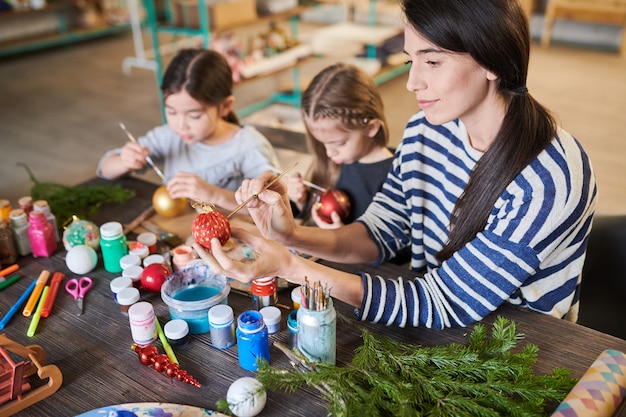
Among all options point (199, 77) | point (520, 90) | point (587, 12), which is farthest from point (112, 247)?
point (587, 12)

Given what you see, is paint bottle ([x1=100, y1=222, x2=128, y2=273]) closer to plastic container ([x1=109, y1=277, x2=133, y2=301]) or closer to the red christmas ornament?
plastic container ([x1=109, y1=277, x2=133, y2=301])

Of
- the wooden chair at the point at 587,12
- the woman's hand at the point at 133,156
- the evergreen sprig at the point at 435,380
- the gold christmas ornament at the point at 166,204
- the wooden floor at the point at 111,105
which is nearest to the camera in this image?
the evergreen sprig at the point at 435,380

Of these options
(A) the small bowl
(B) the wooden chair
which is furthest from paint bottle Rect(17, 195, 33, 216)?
(B) the wooden chair

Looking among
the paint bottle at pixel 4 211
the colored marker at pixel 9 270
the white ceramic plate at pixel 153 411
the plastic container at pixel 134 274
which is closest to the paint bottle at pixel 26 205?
the paint bottle at pixel 4 211

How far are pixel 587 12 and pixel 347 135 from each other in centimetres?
578

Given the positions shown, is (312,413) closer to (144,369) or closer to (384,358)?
(384,358)

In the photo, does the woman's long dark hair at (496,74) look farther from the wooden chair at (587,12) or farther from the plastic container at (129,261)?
the wooden chair at (587,12)

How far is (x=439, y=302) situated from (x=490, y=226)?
20 cm

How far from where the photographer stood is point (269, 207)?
138 cm

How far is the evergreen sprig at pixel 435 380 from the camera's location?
1.00 m

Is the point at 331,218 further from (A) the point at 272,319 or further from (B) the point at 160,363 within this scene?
(B) the point at 160,363

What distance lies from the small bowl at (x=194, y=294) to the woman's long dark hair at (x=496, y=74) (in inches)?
21.4

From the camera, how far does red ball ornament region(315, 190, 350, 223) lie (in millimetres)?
1818

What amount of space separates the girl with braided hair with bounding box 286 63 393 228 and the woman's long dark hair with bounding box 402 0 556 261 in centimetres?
60
